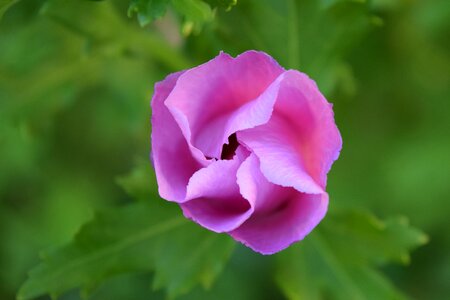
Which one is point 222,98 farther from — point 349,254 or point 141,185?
point 349,254

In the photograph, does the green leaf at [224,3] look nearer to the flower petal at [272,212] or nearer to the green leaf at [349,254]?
the flower petal at [272,212]

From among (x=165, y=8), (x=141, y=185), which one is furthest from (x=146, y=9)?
(x=141, y=185)

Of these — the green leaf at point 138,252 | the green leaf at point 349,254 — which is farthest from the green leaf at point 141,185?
the green leaf at point 349,254

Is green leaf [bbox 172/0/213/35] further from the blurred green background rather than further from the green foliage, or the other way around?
the blurred green background

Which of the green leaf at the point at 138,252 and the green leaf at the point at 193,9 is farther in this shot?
the green leaf at the point at 138,252

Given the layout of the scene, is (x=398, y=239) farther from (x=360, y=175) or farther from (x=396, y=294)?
(x=360, y=175)

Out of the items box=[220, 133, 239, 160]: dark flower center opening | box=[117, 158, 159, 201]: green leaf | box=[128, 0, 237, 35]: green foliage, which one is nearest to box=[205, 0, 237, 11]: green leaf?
box=[128, 0, 237, 35]: green foliage

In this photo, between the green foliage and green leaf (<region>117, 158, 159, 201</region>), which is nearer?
the green foliage
